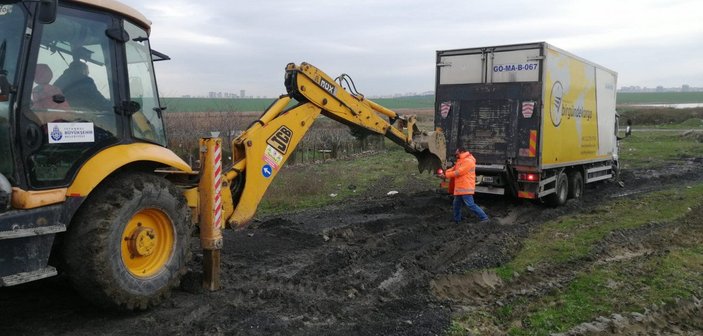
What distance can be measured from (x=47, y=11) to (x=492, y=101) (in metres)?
8.72

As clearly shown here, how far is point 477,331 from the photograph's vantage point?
480cm

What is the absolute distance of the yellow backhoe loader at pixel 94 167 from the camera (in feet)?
12.8

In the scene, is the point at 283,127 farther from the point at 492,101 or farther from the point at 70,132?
the point at 492,101

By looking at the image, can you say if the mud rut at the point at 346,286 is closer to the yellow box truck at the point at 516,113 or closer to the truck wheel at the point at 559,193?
the yellow box truck at the point at 516,113

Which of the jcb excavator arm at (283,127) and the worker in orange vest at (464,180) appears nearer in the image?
the jcb excavator arm at (283,127)

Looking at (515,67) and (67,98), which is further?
(515,67)

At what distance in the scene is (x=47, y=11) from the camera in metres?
3.77

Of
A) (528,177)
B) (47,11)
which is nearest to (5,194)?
(47,11)

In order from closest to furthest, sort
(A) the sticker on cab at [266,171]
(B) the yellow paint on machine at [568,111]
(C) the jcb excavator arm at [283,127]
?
(C) the jcb excavator arm at [283,127], (A) the sticker on cab at [266,171], (B) the yellow paint on machine at [568,111]

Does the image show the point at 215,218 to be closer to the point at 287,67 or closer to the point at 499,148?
the point at 287,67

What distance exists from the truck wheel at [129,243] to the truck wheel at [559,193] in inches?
346

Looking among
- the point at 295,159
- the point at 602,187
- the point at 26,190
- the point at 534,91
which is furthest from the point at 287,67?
the point at 295,159

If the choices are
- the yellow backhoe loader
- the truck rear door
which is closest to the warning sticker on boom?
the yellow backhoe loader

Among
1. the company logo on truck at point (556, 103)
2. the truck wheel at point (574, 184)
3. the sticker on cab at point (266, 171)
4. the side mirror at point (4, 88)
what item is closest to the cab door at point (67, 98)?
the side mirror at point (4, 88)
